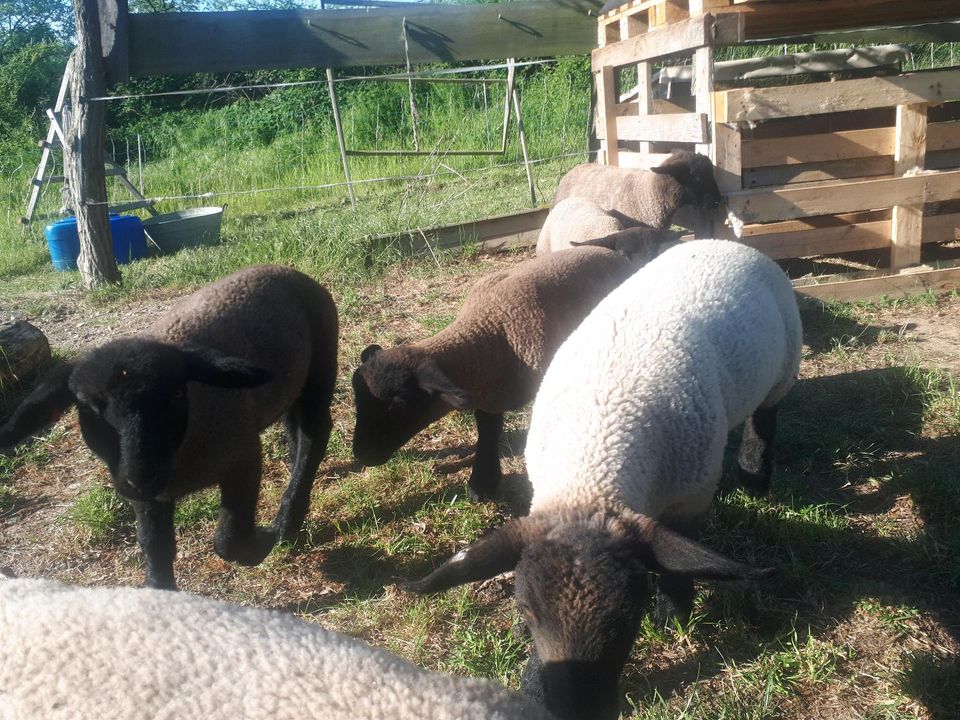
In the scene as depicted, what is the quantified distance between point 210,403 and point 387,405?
3.17 feet

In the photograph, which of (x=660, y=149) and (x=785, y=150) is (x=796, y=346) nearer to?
(x=785, y=150)

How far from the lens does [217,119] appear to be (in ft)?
65.9

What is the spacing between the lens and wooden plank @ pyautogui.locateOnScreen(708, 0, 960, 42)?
6.52 meters

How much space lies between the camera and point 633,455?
293 centimetres

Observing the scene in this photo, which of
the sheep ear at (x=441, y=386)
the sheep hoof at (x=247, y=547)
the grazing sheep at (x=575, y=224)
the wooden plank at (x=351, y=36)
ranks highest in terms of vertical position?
the wooden plank at (x=351, y=36)

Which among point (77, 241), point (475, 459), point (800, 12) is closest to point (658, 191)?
point (800, 12)

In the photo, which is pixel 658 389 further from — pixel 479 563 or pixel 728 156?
pixel 728 156

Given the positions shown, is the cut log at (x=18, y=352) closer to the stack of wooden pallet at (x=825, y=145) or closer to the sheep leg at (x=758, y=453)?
the sheep leg at (x=758, y=453)

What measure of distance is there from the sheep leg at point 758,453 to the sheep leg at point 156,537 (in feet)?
9.45

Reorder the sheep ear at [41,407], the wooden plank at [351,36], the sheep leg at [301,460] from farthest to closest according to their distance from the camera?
the wooden plank at [351,36], the sheep leg at [301,460], the sheep ear at [41,407]

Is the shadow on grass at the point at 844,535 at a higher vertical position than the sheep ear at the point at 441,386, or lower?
lower

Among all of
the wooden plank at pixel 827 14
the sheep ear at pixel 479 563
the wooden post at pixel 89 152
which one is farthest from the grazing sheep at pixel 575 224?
the wooden post at pixel 89 152

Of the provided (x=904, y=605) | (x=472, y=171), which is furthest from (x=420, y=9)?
(x=904, y=605)

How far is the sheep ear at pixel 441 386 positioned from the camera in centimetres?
395
